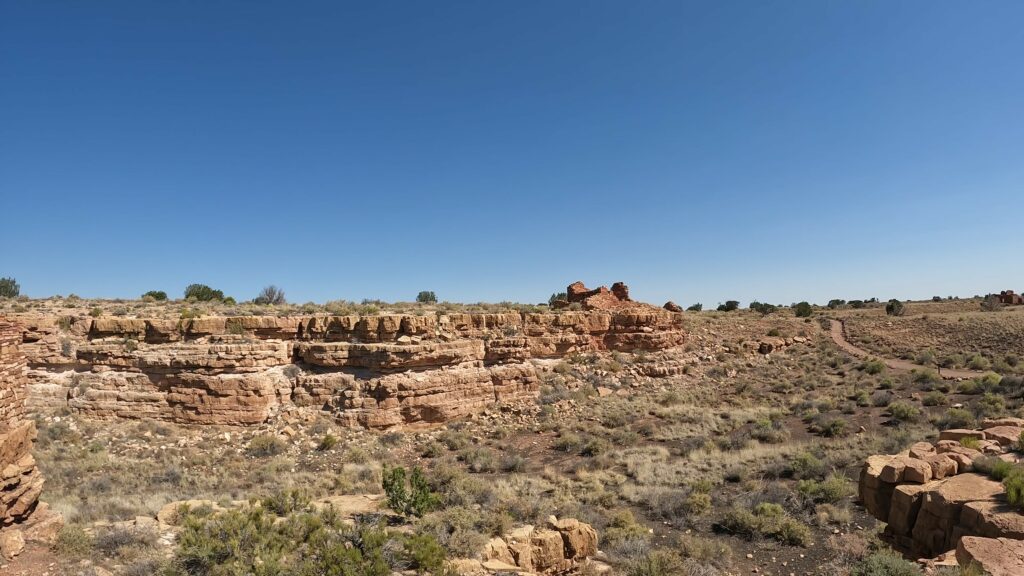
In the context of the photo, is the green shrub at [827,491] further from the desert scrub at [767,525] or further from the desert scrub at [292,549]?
the desert scrub at [292,549]

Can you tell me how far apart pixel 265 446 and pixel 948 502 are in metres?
15.5

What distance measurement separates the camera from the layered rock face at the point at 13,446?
6.22 m

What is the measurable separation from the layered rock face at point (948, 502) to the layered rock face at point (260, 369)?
12.5 m

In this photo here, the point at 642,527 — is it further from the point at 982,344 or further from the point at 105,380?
the point at 982,344

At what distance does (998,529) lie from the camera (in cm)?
574

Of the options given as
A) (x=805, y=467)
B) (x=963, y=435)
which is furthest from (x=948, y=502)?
(x=805, y=467)

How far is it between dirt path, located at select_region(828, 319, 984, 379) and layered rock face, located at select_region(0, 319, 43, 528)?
31244 mm

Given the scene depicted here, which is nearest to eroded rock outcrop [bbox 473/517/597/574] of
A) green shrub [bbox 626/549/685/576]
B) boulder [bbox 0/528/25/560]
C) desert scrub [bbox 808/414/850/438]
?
green shrub [bbox 626/549/685/576]

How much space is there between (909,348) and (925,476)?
2937 centimetres

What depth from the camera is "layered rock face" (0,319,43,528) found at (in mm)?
6223

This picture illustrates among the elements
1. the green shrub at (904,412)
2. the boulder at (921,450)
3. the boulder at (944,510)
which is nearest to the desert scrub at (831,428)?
the green shrub at (904,412)

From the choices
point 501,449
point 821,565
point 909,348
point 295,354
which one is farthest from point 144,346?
point 909,348

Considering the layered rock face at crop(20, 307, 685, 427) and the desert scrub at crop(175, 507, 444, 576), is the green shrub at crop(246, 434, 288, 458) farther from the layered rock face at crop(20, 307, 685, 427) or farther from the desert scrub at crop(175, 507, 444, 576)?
the desert scrub at crop(175, 507, 444, 576)

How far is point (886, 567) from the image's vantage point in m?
5.93
